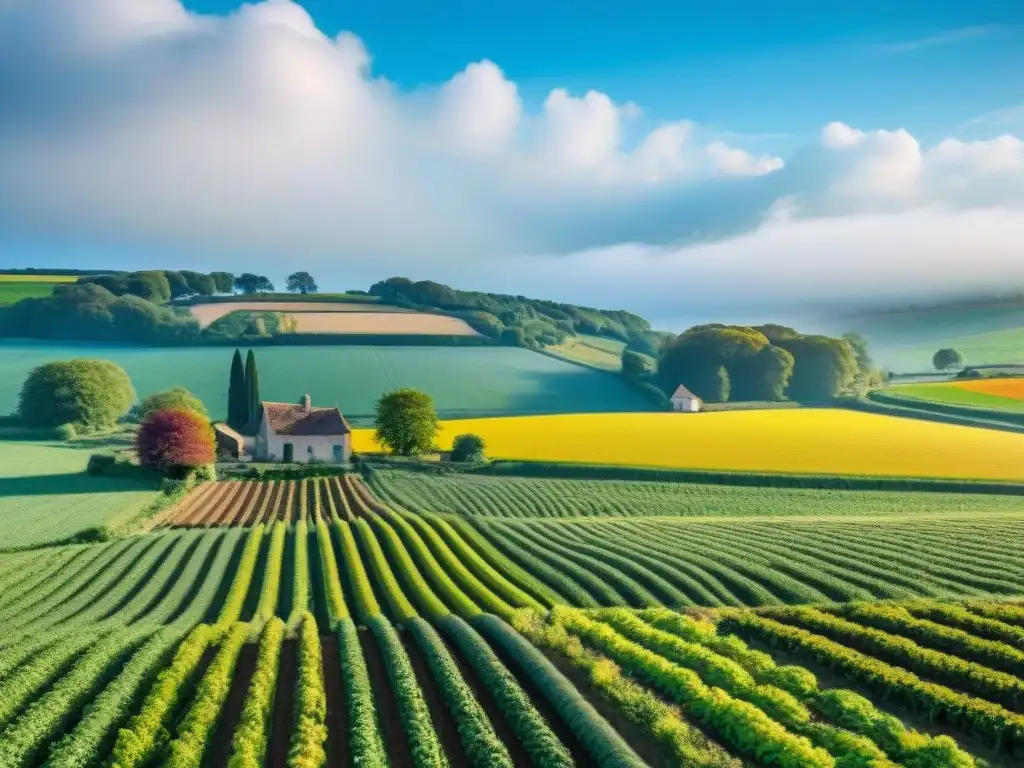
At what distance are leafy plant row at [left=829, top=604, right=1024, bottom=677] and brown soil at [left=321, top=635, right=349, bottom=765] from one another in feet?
40.3

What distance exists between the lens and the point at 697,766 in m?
11.0

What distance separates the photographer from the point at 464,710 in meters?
13.3

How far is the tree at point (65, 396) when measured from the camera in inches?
2808

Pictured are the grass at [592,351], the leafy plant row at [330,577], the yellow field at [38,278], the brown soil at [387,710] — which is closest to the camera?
the brown soil at [387,710]

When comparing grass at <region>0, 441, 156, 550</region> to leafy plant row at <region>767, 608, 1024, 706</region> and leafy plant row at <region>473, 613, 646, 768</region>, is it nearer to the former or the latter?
leafy plant row at <region>473, 613, 646, 768</region>

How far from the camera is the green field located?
8712 centimetres

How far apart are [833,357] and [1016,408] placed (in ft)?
82.8

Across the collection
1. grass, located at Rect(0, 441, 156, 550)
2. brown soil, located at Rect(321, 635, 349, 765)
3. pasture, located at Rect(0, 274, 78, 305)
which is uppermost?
pasture, located at Rect(0, 274, 78, 305)

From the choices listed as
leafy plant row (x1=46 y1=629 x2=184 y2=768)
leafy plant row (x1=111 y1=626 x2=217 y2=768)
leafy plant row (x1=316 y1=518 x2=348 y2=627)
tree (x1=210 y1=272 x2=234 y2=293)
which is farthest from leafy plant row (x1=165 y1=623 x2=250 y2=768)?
tree (x1=210 y1=272 x2=234 y2=293)

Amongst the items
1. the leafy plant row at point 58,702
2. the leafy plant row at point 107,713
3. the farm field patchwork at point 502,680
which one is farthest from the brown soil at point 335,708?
the leafy plant row at point 58,702

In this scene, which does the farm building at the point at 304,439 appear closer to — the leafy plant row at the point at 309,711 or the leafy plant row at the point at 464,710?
the leafy plant row at the point at 309,711

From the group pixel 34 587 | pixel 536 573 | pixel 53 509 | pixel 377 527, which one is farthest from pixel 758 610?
pixel 53 509

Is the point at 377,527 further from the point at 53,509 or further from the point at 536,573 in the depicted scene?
the point at 53,509

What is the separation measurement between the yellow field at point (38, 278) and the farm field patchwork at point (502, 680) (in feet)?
445
